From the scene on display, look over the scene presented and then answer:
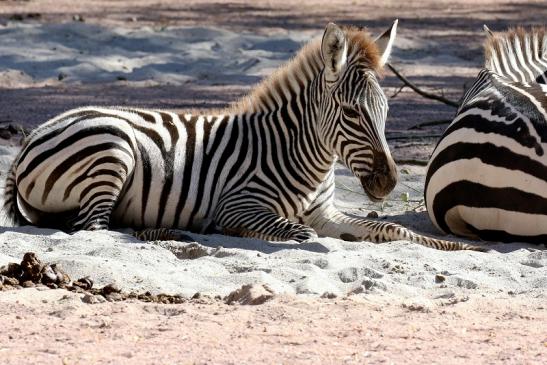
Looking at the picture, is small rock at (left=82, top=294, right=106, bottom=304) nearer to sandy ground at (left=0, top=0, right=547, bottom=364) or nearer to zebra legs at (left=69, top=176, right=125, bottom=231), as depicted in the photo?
sandy ground at (left=0, top=0, right=547, bottom=364)

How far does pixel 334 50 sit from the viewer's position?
313 inches

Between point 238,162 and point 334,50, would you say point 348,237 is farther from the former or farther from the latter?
point 334,50

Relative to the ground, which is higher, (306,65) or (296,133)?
(306,65)

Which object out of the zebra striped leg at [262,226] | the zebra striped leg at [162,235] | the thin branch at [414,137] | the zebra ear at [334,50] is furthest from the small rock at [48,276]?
the thin branch at [414,137]

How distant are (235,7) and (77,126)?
13.9 m

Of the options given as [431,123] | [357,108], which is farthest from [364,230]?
[431,123]

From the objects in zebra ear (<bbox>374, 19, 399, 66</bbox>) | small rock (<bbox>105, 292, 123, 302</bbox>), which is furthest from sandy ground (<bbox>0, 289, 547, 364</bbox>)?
zebra ear (<bbox>374, 19, 399, 66</bbox>)

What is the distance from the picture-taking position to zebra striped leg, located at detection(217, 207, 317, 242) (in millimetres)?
7668

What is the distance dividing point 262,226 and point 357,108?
0.97 m

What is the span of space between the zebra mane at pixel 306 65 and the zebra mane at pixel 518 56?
1.49 metres

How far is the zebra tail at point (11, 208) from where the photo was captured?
800cm

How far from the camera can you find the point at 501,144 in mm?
8008

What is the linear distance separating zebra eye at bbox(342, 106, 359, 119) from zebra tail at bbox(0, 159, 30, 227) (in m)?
2.19

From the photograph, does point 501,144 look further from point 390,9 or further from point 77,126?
point 390,9
